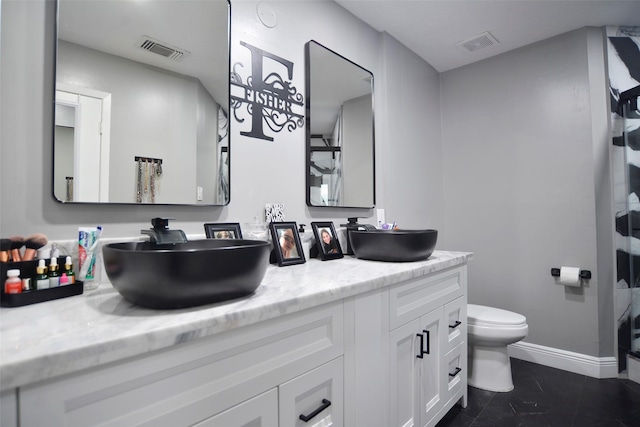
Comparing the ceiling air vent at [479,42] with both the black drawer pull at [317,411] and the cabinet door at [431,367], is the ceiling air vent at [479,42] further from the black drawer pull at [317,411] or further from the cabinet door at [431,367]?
the black drawer pull at [317,411]

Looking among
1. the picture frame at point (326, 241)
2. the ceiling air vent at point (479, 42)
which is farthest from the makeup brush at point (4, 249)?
the ceiling air vent at point (479, 42)

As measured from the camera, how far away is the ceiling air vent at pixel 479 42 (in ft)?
7.72

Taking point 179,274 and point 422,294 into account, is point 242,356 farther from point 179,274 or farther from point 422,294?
point 422,294

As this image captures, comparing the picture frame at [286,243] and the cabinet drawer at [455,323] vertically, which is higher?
the picture frame at [286,243]

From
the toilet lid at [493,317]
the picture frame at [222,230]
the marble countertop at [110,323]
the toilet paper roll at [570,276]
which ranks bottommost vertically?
the toilet lid at [493,317]

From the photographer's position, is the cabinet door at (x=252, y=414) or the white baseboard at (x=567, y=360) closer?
the cabinet door at (x=252, y=414)

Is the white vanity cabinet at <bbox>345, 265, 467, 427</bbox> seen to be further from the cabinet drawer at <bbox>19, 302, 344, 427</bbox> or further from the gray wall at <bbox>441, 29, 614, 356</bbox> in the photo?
the gray wall at <bbox>441, 29, 614, 356</bbox>

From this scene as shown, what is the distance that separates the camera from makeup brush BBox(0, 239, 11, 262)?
2.64 ft

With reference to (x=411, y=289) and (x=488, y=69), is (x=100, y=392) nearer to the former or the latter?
(x=411, y=289)

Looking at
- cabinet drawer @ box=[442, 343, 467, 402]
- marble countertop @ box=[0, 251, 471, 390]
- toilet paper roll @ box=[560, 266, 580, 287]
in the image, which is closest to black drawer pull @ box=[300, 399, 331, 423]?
marble countertop @ box=[0, 251, 471, 390]

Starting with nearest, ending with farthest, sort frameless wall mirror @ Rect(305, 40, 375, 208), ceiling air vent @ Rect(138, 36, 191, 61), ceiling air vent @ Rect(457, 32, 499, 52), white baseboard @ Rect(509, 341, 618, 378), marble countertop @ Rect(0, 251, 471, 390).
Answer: marble countertop @ Rect(0, 251, 471, 390), ceiling air vent @ Rect(138, 36, 191, 61), frameless wall mirror @ Rect(305, 40, 375, 208), white baseboard @ Rect(509, 341, 618, 378), ceiling air vent @ Rect(457, 32, 499, 52)

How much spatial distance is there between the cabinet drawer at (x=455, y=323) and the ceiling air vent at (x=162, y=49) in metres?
1.65

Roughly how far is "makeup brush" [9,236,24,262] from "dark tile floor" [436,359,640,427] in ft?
6.39

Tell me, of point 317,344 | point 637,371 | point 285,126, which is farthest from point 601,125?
point 317,344
